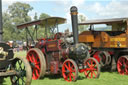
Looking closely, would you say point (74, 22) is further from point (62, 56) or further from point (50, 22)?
point (50, 22)

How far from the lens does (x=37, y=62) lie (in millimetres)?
7633

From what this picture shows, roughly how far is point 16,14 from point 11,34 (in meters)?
8.96

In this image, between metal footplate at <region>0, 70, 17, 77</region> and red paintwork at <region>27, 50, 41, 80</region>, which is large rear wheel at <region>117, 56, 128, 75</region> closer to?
red paintwork at <region>27, 50, 41, 80</region>

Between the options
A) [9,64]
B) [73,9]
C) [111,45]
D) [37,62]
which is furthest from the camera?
[111,45]

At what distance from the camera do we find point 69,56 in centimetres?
696

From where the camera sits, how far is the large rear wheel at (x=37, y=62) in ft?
23.5

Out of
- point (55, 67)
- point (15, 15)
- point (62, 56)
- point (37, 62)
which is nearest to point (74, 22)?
point (62, 56)

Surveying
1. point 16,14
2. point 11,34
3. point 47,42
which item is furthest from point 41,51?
point 16,14

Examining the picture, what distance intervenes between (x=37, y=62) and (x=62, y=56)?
1.08m

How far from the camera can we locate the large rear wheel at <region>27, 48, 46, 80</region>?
7.17m

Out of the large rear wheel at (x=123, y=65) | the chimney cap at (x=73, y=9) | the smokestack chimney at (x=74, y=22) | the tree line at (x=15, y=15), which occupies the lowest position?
the large rear wheel at (x=123, y=65)

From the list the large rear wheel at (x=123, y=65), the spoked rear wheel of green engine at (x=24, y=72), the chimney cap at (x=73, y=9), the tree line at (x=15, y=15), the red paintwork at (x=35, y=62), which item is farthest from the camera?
the tree line at (x=15, y=15)

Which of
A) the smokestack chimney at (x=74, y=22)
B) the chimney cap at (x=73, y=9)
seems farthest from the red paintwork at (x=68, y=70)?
the chimney cap at (x=73, y=9)

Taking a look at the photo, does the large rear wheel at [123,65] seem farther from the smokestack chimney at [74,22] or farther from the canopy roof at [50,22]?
the canopy roof at [50,22]
